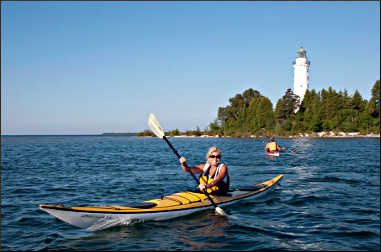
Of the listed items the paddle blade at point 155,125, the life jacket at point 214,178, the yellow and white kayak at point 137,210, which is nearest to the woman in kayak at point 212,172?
the life jacket at point 214,178

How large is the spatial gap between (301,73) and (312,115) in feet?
30.8

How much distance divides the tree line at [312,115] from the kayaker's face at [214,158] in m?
57.2

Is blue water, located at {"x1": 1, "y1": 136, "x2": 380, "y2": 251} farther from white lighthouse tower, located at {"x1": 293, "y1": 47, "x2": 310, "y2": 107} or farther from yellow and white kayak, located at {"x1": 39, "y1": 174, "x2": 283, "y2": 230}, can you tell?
white lighthouse tower, located at {"x1": 293, "y1": 47, "x2": 310, "y2": 107}

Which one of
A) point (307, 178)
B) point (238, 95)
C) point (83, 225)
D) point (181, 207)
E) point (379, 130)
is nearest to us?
point (83, 225)

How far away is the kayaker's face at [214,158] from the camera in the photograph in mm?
7828

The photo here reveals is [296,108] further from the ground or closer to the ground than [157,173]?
further from the ground

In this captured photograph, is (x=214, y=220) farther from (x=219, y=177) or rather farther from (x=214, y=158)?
(x=214, y=158)

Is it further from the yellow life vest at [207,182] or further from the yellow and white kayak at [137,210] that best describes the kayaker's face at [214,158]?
the yellow and white kayak at [137,210]

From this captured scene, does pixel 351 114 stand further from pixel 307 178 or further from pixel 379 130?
pixel 307 178

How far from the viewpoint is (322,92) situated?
201 ft

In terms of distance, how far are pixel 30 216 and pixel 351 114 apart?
6176 cm

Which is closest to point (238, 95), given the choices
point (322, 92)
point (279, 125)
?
point (279, 125)

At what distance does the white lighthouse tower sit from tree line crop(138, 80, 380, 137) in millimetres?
1592

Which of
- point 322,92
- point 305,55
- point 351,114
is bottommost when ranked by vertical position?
point 351,114
